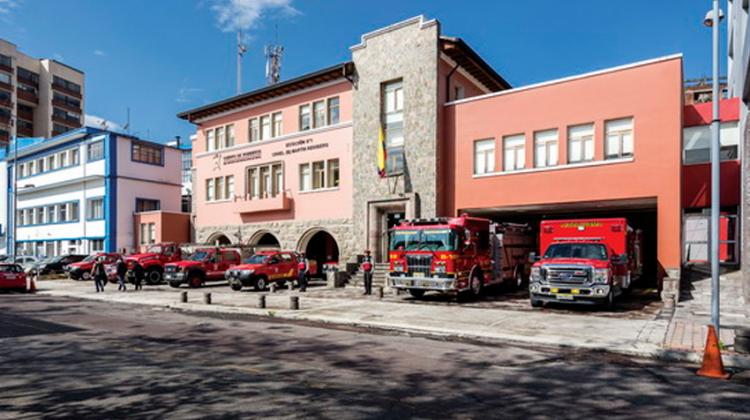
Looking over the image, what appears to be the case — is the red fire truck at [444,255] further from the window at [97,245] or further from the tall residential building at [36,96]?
the tall residential building at [36,96]

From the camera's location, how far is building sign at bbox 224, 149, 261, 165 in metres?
33.4

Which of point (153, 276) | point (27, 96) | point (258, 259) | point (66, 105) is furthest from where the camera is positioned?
point (66, 105)

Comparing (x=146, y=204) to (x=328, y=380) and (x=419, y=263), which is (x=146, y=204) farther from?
(x=328, y=380)

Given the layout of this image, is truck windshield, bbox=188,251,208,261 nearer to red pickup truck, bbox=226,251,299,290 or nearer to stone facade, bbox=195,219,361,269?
red pickup truck, bbox=226,251,299,290

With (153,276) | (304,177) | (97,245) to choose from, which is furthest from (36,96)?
(304,177)

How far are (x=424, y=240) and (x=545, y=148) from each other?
8222 millimetres

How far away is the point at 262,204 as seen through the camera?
32312 mm

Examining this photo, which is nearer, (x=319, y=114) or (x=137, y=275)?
(x=137, y=275)

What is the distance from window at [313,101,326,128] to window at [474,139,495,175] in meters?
9.85

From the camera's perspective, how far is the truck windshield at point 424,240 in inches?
716

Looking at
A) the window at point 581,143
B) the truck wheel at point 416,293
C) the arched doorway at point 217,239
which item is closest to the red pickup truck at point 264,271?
the truck wheel at point 416,293

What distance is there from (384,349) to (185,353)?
389cm

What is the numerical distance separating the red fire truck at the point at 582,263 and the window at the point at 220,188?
22.9 meters

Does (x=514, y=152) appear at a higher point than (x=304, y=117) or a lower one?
lower
